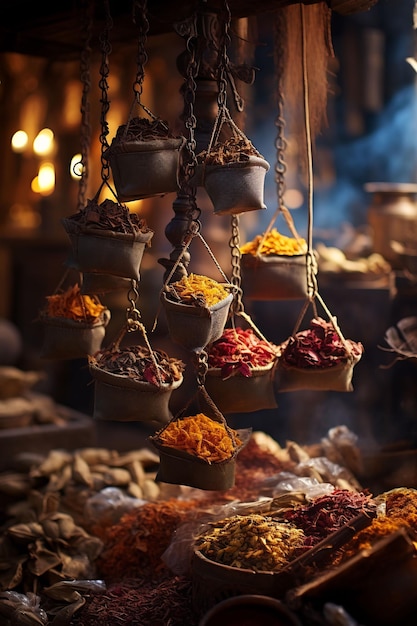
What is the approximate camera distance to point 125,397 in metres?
2.98

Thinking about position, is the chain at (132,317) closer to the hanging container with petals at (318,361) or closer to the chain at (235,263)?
the chain at (235,263)

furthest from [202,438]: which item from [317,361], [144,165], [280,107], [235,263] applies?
[280,107]

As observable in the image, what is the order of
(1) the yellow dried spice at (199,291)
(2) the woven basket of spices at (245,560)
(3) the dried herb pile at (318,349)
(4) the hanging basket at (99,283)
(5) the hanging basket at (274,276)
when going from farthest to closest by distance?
1. (5) the hanging basket at (274,276)
2. (4) the hanging basket at (99,283)
3. (3) the dried herb pile at (318,349)
4. (1) the yellow dried spice at (199,291)
5. (2) the woven basket of spices at (245,560)

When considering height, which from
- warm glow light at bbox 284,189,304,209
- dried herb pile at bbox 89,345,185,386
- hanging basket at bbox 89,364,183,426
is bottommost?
hanging basket at bbox 89,364,183,426

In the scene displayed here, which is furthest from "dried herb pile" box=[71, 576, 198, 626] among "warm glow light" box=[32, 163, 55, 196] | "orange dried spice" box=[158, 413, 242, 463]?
"warm glow light" box=[32, 163, 55, 196]

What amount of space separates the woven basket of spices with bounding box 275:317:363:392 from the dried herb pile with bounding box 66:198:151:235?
2.69 ft

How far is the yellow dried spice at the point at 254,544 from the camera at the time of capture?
2.79 meters

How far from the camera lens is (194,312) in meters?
2.79

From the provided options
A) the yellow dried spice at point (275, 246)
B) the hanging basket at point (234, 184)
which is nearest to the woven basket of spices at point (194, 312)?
the hanging basket at point (234, 184)

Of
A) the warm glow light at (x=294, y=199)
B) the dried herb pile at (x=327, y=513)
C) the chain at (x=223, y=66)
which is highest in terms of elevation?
the chain at (x=223, y=66)

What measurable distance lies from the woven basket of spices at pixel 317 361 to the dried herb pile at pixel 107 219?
32.2 inches

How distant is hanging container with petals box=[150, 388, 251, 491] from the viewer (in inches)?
112

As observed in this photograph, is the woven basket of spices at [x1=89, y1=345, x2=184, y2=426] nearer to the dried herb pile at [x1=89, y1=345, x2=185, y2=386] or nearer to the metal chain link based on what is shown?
the dried herb pile at [x1=89, y1=345, x2=185, y2=386]

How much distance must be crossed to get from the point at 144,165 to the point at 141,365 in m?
0.81
